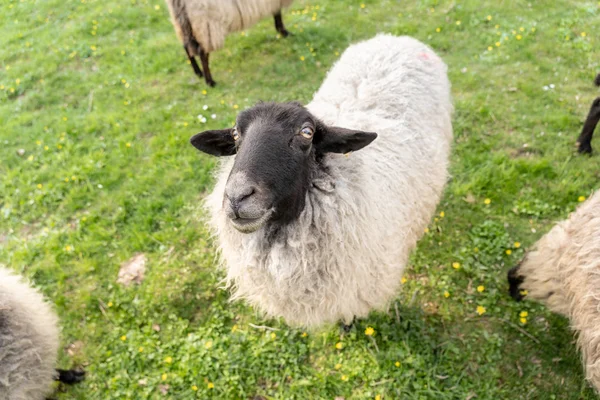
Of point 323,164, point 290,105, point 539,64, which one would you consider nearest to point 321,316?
point 323,164

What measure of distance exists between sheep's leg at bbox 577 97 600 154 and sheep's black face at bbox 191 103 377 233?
3.62 metres

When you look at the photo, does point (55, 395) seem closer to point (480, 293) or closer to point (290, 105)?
point (290, 105)

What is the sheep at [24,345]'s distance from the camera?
282cm

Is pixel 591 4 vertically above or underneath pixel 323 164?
underneath

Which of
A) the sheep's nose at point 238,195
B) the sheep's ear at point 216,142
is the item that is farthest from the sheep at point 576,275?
the sheep's ear at point 216,142

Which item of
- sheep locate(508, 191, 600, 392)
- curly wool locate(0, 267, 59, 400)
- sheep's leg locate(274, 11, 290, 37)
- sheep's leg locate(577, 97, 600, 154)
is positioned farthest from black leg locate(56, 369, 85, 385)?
sheep's leg locate(274, 11, 290, 37)

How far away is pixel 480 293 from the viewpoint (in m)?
3.61

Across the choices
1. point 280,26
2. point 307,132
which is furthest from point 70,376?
point 280,26

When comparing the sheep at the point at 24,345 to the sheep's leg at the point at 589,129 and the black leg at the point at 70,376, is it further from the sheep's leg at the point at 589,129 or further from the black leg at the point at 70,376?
the sheep's leg at the point at 589,129

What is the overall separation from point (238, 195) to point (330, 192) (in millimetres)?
Result: 658

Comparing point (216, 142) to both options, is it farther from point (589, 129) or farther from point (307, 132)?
point (589, 129)

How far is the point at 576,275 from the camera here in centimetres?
268

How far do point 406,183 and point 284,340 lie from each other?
1.80 m

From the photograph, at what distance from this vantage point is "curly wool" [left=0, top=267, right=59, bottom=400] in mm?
2824
